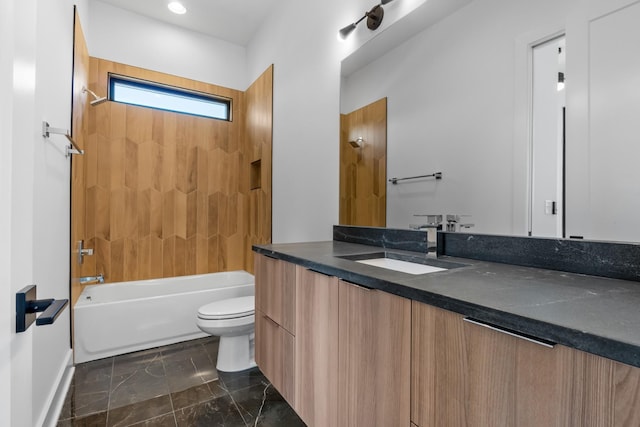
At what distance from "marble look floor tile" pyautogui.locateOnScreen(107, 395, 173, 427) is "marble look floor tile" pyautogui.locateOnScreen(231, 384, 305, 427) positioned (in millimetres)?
385

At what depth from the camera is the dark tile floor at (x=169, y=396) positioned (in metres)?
1.67

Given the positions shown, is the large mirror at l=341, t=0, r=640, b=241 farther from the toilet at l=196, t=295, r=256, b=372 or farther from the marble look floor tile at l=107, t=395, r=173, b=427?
the marble look floor tile at l=107, t=395, r=173, b=427

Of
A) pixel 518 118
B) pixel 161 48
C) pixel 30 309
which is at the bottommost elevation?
pixel 30 309

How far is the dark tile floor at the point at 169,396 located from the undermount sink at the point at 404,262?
3.18ft

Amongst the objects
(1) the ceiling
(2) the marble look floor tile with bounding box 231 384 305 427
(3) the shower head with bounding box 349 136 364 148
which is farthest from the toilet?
(1) the ceiling

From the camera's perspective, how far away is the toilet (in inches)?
82.7

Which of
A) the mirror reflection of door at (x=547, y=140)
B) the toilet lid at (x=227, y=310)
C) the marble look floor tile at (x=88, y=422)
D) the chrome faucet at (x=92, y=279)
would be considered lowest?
the marble look floor tile at (x=88, y=422)

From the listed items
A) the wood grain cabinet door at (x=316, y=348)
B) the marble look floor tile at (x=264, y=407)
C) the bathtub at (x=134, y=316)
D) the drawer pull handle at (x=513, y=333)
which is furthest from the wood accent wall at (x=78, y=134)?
the drawer pull handle at (x=513, y=333)

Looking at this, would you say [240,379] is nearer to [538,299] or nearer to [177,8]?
[538,299]

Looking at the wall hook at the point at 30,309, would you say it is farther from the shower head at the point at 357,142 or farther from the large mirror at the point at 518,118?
the shower head at the point at 357,142

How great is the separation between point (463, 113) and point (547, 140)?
0.37m

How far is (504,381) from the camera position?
0.60 m

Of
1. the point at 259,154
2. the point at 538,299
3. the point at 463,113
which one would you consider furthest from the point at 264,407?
the point at 259,154

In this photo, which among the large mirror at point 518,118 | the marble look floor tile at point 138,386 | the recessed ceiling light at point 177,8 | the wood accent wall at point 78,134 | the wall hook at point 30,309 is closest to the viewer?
the wall hook at point 30,309
